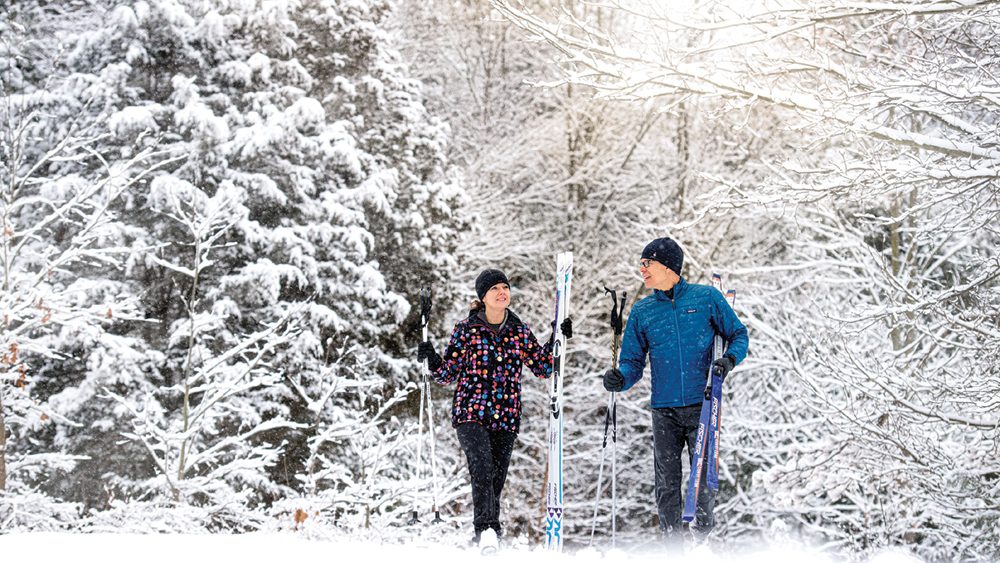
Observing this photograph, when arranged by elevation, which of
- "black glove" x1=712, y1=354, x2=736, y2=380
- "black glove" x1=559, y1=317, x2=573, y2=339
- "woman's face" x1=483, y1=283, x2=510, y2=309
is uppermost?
"woman's face" x1=483, y1=283, x2=510, y2=309

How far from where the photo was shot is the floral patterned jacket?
192 inches

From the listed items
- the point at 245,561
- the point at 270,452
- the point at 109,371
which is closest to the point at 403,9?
the point at 109,371

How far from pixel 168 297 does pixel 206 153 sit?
2521 millimetres

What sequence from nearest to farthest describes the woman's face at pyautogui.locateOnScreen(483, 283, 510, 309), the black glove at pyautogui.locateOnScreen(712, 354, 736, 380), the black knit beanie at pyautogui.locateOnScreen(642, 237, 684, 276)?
1. the black glove at pyautogui.locateOnScreen(712, 354, 736, 380)
2. the black knit beanie at pyautogui.locateOnScreen(642, 237, 684, 276)
3. the woman's face at pyautogui.locateOnScreen(483, 283, 510, 309)

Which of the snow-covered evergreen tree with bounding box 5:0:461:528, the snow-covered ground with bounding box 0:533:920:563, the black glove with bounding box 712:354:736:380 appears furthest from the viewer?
the snow-covered evergreen tree with bounding box 5:0:461:528

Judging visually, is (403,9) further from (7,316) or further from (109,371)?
(7,316)

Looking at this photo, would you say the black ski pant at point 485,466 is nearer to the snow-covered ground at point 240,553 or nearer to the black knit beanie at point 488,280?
the snow-covered ground at point 240,553

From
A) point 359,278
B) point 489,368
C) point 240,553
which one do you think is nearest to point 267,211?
point 359,278

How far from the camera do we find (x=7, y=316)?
8.77m

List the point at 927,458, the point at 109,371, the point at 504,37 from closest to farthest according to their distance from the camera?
the point at 927,458 → the point at 109,371 → the point at 504,37

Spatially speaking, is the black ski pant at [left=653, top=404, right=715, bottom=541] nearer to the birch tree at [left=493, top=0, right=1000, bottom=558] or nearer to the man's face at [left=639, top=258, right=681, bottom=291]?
the man's face at [left=639, top=258, right=681, bottom=291]

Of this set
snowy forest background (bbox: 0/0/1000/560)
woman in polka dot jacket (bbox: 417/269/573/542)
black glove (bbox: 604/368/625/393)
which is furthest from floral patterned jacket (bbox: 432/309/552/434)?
snowy forest background (bbox: 0/0/1000/560)

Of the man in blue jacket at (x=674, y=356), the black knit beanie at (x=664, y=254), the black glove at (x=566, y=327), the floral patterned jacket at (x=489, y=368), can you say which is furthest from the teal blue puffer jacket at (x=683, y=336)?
the floral patterned jacket at (x=489, y=368)

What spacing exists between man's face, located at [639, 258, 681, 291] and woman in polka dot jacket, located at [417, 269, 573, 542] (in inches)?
26.8
